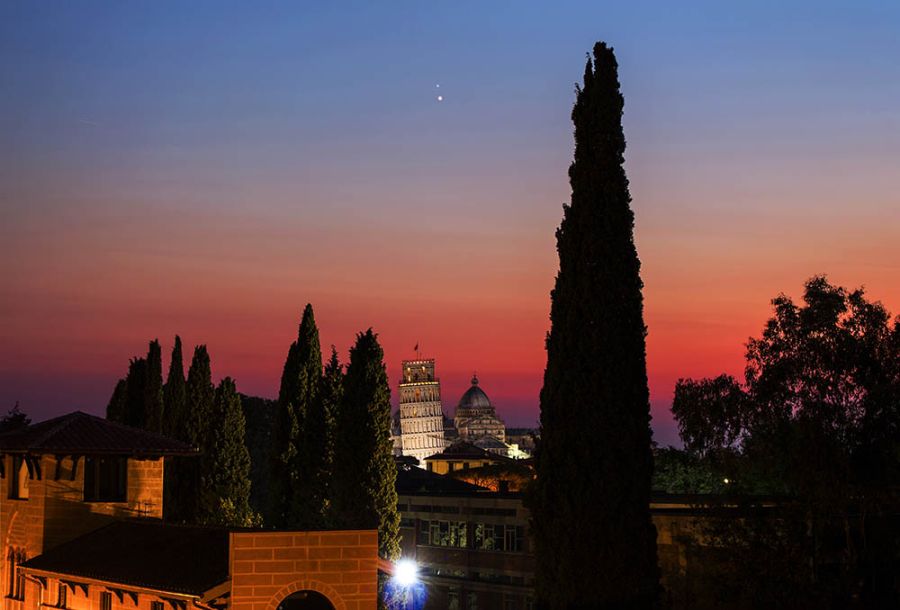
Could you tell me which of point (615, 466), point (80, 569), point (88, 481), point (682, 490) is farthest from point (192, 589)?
point (682, 490)

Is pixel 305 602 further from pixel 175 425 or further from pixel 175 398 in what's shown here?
pixel 175 398

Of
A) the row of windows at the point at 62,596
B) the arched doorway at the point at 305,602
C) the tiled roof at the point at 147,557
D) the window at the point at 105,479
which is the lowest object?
the arched doorway at the point at 305,602

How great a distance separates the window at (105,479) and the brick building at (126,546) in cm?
3

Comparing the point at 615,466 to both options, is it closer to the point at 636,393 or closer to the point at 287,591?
the point at 636,393

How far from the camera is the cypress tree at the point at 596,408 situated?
25859 mm

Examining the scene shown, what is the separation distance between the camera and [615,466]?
85.8 ft

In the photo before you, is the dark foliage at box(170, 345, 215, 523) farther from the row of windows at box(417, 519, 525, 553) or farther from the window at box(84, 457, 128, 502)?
the row of windows at box(417, 519, 525, 553)

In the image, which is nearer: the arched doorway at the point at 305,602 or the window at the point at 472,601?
the arched doorway at the point at 305,602

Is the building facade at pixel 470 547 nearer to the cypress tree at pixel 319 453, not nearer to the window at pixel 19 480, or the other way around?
the cypress tree at pixel 319 453

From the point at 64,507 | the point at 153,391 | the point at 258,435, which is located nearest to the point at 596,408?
the point at 64,507

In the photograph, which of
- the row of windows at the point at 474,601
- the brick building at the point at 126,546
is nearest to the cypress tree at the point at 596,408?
the brick building at the point at 126,546

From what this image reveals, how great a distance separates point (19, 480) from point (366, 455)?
1085 centimetres

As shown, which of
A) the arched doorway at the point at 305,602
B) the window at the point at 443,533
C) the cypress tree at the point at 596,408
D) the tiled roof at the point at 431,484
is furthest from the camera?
the tiled roof at the point at 431,484

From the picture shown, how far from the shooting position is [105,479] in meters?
34.8
